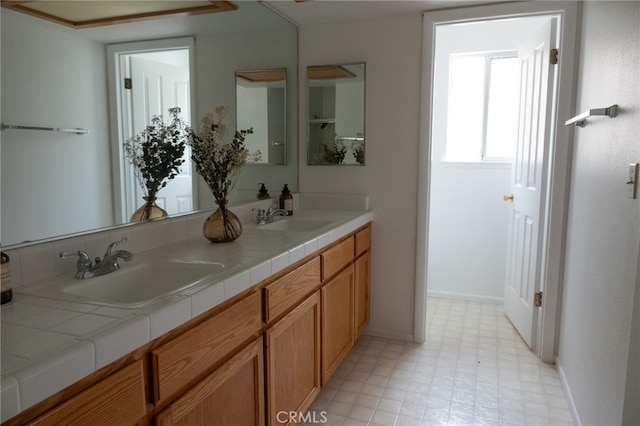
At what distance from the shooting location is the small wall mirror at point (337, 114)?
9.06ft

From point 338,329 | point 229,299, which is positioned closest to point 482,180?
point 338,329

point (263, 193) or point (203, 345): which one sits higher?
point (263, 193)

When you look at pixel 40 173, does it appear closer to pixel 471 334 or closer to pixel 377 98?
pixel 377 98

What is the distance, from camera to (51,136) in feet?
4.18

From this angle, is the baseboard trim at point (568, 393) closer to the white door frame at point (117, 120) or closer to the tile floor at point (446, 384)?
the tile floor at point (446, 384)

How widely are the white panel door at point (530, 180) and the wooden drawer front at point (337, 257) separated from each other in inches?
46.5

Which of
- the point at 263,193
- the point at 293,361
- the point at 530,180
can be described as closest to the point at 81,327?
the point at 293,361

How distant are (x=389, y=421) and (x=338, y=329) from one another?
0.49m

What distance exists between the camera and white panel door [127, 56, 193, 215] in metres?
1.57

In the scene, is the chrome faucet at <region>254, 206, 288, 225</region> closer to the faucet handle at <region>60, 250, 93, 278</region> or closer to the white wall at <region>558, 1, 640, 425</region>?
the faucet handle at <region>60, 250, 93, 278</region>

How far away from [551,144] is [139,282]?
226 cm

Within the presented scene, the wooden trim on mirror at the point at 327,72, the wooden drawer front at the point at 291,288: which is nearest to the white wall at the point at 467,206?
the wooden trim on mirror at the point at 327,72

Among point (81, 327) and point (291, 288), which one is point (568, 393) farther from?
point (81, 327)

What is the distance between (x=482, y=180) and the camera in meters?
3.48
